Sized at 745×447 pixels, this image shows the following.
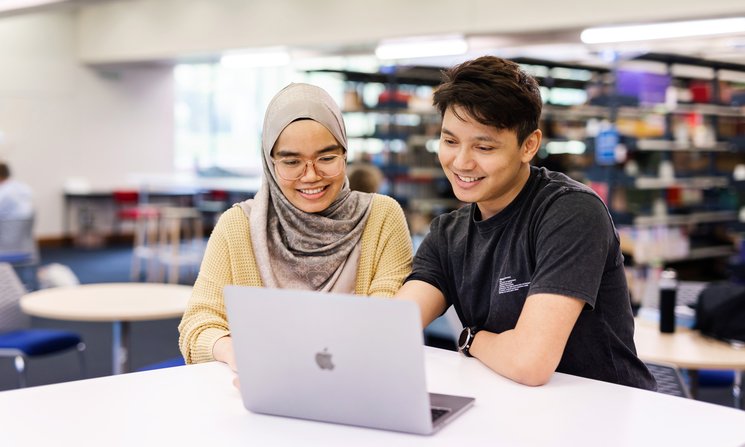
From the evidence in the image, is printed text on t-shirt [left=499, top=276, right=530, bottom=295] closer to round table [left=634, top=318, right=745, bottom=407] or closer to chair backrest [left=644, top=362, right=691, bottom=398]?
chair backrest [left=644, top=362, right=691, bottom=398]

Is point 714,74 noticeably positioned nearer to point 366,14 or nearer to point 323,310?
point 366,14

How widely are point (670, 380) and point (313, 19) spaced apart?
6.72 metres

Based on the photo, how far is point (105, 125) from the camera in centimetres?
1189

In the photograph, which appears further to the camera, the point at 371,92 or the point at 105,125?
the point at 105,125

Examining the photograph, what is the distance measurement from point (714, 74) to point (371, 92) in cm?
360

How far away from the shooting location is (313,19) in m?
8.45

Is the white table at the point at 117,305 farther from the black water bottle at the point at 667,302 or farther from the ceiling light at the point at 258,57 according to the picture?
the ceiling light at the point at 258,57

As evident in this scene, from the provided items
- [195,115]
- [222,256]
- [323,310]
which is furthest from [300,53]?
[323,310]

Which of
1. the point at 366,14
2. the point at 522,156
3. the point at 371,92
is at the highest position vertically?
the point at 366,14

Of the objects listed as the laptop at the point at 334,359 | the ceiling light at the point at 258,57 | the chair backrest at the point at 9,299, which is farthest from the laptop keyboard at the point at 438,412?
the ceiling light at the point at 258,57

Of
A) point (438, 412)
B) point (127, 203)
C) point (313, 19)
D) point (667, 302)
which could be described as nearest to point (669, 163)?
point (313, 19)

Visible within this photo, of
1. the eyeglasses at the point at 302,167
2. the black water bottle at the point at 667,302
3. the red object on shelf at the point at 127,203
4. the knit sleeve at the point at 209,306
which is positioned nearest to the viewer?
the knit sleeve at the point at 209,306

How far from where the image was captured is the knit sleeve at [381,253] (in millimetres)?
2072

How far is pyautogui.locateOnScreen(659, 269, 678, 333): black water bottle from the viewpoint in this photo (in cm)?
290
